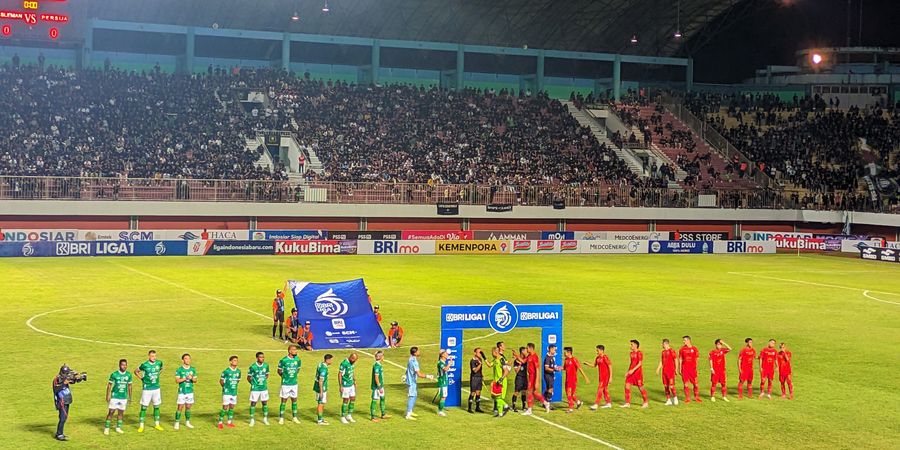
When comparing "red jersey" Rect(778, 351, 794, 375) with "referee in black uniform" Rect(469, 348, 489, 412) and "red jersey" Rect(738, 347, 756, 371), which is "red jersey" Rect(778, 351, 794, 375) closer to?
"red jersey" Rect(738, 347, 756, 371)

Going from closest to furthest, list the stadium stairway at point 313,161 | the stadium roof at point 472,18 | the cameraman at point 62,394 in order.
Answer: the cameraman at point 62,394
the stadium stairway at point 313,161
the stadium roof at point 472,18

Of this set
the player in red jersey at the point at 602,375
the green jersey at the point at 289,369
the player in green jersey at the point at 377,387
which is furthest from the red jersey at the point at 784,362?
the green jersey at the point at 289,369

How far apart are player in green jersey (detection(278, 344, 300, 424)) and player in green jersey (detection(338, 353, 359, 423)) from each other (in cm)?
95

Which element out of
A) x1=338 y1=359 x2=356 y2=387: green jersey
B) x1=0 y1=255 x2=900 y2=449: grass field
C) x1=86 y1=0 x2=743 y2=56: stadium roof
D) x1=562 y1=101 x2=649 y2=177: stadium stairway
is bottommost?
x1=0 y1=255 x2=900 y2=449: grass field

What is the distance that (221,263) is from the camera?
60031mm

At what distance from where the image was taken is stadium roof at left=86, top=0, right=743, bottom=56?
8500 centimetres

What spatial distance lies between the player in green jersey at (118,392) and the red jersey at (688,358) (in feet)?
40.6

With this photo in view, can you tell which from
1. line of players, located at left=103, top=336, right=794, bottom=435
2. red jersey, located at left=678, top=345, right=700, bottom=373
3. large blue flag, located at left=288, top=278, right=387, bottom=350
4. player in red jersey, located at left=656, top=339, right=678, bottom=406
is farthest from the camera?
large blue flag, located at left=288, top=278, right=387, bottom=350

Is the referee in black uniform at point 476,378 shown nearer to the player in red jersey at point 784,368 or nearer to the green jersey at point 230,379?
the green jersey at point 230,379

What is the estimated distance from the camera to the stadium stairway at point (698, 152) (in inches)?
3324

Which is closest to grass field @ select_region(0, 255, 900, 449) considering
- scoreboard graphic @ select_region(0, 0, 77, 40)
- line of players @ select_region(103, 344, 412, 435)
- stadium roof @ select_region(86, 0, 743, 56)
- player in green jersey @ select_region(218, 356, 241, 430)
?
line of players @ select_region(103, 344, 412, 435)

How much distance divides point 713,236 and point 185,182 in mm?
37539

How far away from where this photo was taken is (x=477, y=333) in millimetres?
36469

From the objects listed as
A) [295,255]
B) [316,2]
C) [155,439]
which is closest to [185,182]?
[295,255]
